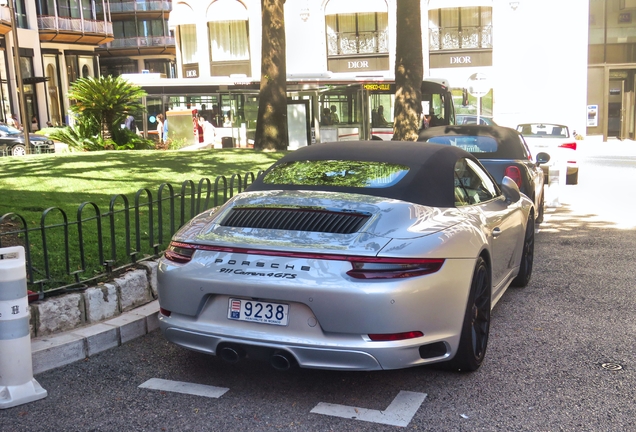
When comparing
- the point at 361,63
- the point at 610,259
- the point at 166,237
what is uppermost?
the point at 361,63

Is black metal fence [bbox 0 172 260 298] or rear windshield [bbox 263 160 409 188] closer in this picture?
rear windshield [bbox 263 160 409 188]

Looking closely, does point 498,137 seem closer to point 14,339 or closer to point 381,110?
point 14,339

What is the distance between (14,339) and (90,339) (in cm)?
81

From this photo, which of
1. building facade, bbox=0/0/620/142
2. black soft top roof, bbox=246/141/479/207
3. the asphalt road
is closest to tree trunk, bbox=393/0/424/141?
the asphalt road

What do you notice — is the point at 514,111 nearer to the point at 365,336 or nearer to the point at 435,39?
the point at 435,39

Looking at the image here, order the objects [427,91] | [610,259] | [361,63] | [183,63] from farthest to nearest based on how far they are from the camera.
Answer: [183,63] → [361,63] → [427,91] → [610,259]

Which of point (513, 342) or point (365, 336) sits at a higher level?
point (365, 336)

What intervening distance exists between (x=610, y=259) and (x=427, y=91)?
20248 millimetres

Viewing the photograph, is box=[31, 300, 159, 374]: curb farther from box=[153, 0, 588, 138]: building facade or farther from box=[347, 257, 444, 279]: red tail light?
box=[153, 0, 588, 138]: building facade

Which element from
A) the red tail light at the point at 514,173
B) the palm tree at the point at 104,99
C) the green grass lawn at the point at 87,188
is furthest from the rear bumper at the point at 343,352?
the palm tree at the point at 104,99

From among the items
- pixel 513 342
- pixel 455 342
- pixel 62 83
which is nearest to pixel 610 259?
pixel 513 342

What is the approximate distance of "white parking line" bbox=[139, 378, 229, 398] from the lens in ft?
14.4

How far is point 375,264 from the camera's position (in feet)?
13.0

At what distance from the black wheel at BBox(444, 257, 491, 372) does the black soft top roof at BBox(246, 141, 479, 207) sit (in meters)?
0.53
